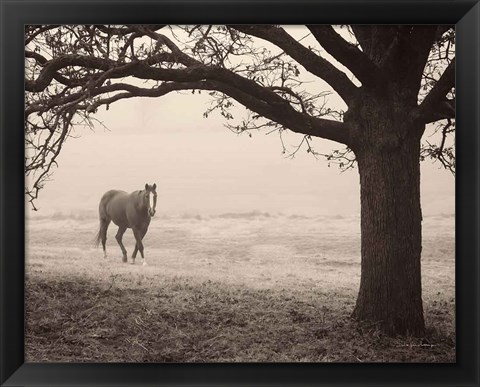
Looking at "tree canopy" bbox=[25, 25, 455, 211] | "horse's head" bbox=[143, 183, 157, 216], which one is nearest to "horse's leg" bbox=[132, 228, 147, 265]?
"horse's head" bbox=[143, 183, 157, 216]

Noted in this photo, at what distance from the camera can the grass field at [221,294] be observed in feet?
11.7

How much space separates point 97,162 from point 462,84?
6.64ft

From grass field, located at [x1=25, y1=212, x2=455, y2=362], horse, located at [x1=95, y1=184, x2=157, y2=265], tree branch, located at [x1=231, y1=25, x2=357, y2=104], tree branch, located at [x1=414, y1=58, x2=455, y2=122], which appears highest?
tree branch, located at [x1=231, y1=25, x2=357, y2=104]

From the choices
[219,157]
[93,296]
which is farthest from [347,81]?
[93,296]

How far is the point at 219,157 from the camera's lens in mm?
3600

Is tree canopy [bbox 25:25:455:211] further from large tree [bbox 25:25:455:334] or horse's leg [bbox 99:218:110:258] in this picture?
horse's leg [bbox 99:218:110:258]

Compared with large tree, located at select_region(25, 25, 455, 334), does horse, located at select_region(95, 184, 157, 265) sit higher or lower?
lower

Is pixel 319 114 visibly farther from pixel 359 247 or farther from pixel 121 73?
pixel 121 73

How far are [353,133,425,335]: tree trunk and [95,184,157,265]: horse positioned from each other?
1.19 metres

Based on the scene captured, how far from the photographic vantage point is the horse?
3.56 metres

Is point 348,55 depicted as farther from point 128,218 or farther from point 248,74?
point 128,218

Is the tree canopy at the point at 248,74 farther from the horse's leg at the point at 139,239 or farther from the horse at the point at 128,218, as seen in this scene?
the horse's leg at the point at 139,239

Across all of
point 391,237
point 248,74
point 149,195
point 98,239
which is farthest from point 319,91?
point 98,239

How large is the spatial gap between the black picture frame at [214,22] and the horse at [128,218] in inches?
17.1
